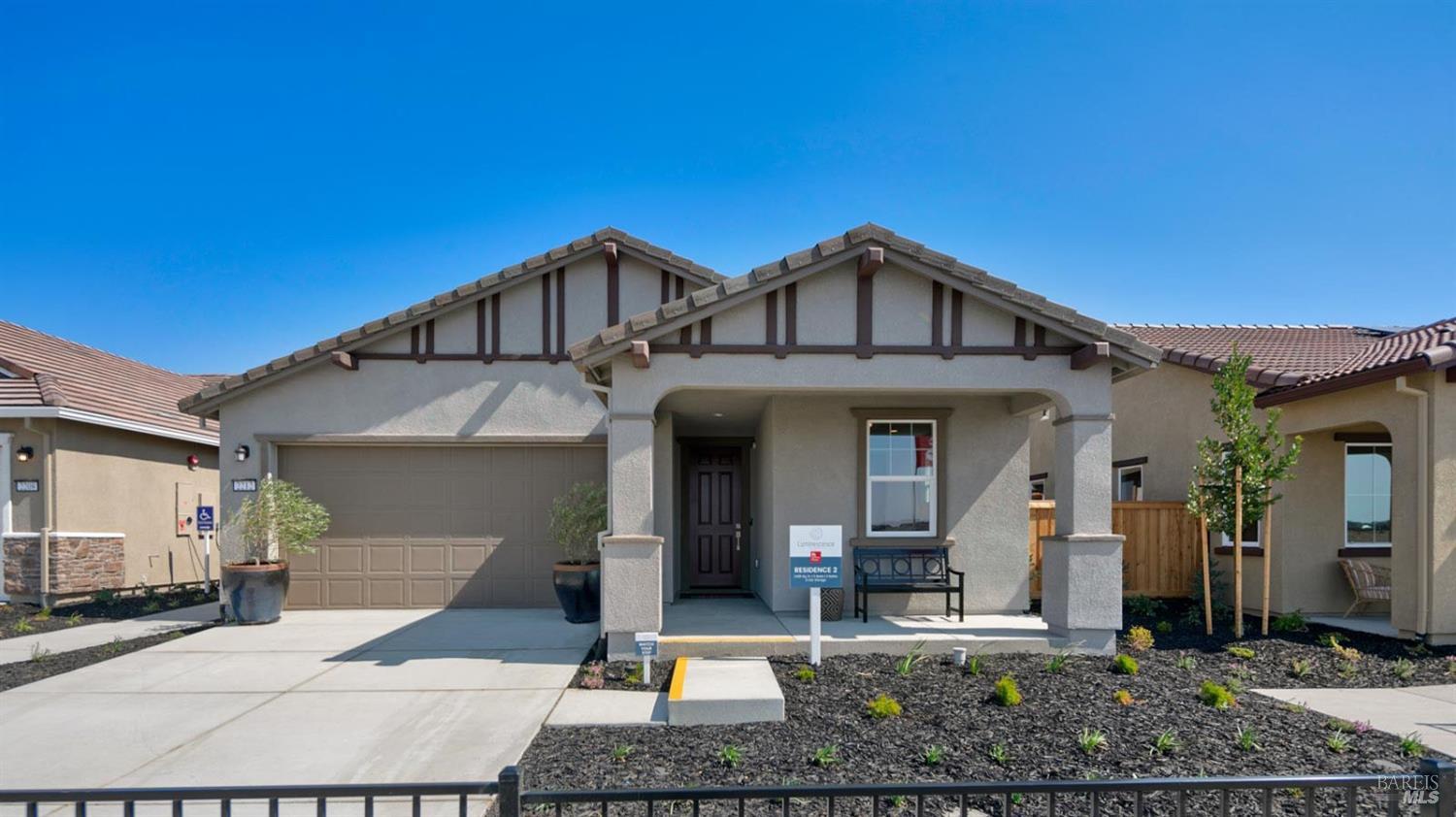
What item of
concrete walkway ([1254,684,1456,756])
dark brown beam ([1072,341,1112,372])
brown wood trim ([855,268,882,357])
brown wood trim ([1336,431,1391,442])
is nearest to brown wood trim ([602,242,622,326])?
brown wood trim ([855,268,882,357])

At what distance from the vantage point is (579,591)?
10203 mm

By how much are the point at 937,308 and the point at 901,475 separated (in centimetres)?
258

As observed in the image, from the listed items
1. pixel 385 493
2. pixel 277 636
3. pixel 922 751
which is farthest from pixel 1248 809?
pixel 385 493

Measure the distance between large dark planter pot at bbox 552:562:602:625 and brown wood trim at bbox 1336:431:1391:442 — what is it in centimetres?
1007

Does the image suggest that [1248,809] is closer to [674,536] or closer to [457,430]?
[674,536]

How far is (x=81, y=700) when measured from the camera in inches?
274

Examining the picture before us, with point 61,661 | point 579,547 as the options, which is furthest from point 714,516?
point 61,661

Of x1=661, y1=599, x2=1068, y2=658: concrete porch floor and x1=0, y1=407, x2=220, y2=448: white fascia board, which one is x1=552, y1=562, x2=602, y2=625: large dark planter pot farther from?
x1=0, y1=407, x2=220, y2=448: white fascia board

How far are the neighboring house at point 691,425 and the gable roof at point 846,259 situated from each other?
22mm

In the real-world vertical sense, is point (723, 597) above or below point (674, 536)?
below

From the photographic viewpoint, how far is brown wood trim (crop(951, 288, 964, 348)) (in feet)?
27.2

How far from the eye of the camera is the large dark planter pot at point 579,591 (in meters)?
10.2

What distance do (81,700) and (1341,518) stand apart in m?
14.4

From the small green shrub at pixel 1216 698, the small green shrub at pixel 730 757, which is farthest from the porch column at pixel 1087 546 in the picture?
the small green shrub at pixel 730 757
